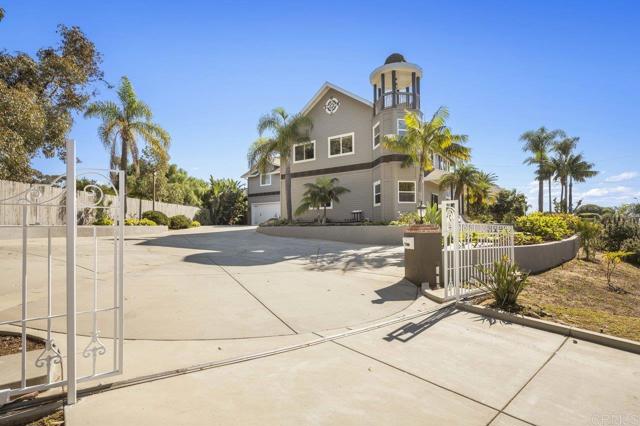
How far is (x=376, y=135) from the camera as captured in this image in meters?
21.0

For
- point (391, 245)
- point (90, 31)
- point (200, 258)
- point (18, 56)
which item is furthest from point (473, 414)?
point (90, 31)

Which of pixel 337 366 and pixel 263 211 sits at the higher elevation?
pixel 263 211

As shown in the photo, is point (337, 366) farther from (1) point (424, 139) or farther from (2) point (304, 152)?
(2) point (304, 152)

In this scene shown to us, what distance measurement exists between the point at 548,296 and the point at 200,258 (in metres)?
9.19

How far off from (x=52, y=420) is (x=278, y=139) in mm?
19482

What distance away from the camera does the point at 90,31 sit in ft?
62.2

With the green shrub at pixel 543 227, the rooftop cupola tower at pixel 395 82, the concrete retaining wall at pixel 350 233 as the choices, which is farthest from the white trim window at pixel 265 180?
the green shrub at pixel 543 227

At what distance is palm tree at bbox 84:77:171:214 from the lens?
19562 millimetres

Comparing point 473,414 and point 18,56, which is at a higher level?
point 18,56

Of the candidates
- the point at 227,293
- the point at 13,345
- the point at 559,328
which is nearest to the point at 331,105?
the point at 227,293

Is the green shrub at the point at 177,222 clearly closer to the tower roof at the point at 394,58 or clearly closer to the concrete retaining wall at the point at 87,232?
the concrete retaining wall at the point at 87,232

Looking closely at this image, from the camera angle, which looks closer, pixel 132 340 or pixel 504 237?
pixel 132 340

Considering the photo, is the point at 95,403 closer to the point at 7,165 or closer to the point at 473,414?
the point at 473,414

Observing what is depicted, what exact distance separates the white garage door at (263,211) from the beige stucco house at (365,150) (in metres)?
8.33
